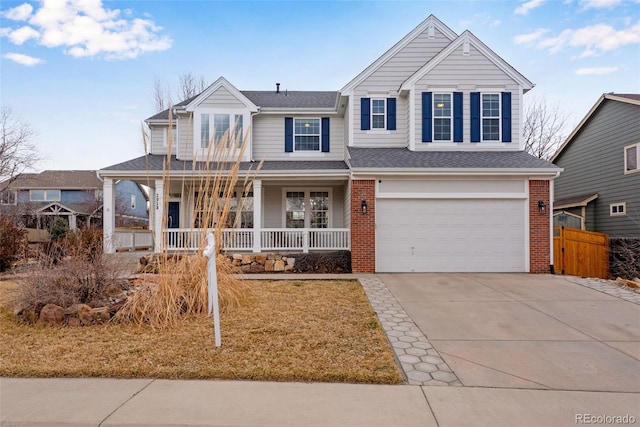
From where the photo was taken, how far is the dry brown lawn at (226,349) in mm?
3369

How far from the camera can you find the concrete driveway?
11.2ft

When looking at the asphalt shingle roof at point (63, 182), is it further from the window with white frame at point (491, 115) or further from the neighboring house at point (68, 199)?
the window with white frame at point (491, 115)

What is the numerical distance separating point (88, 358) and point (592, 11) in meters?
15.5

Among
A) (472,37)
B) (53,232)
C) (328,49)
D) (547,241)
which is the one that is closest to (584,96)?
(472,37)

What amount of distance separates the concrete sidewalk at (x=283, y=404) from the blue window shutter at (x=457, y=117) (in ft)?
29.4

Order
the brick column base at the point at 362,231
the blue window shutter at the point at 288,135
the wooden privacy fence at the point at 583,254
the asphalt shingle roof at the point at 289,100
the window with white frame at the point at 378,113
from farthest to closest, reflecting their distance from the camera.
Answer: the asphalt shingle roof at the point at 289,100
the blue window shutter at the point at 288,135
the window with white frame at the point at 378,113
the wooden privacy fence at the point at 583,254
the brick column base at the point at 362,231

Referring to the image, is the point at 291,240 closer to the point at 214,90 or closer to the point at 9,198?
the point at 214,90

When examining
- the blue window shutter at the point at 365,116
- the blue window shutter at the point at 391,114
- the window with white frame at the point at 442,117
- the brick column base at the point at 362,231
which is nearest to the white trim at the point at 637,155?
the window with white frame at the point at 442,117

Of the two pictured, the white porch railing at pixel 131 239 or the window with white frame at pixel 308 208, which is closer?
the white porch railing at pixel 131 239

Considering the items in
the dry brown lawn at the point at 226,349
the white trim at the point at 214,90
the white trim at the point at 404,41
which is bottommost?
the dry brown lawn at the point at 226,349

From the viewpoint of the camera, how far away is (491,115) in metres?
10.9

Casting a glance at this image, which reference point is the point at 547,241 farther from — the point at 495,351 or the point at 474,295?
the point at 495,351

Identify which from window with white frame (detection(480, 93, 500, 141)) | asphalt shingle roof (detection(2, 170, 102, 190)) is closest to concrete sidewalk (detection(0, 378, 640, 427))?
window with white frame (detection(480, 93, 500, 141))

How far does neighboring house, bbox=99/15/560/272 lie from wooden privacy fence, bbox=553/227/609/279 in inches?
59.0
